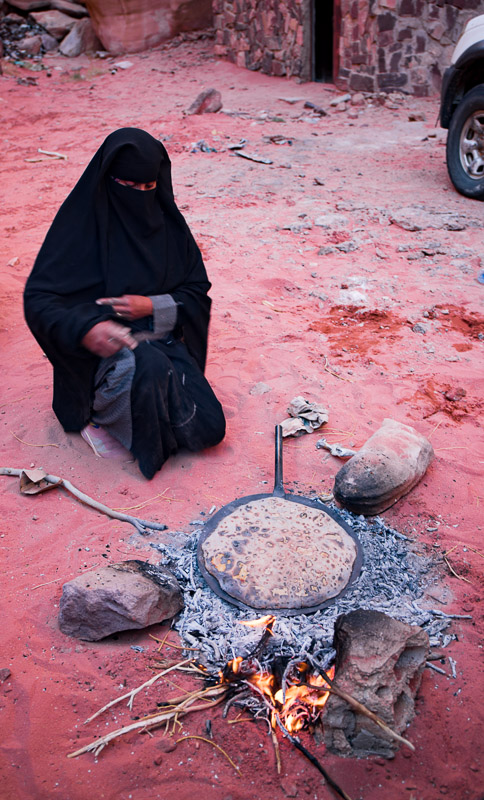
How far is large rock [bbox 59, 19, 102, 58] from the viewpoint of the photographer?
13602 mm

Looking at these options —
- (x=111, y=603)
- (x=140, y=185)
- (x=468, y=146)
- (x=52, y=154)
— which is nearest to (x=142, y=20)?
(x=52, y=154)

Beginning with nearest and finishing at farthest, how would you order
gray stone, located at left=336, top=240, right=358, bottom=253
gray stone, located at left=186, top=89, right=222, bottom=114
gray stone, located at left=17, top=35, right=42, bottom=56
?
1. gray stone, located at left=336, top=240, right=358, bottom=253
2. gray stone, located at left=186, top=89, right=222, bottom=114
3. gray stone, located at left=17, top=35, right=42, bottom=56

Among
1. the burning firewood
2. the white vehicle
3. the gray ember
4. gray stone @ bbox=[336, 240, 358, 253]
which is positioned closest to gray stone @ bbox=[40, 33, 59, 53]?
the white vehicle

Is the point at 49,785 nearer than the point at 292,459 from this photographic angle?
Yes

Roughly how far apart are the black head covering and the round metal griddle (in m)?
1.07

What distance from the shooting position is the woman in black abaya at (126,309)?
116 inches

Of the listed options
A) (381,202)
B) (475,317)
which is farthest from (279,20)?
(475,317)

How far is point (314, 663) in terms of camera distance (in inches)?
82.4

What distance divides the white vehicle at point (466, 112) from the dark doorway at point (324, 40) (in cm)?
633

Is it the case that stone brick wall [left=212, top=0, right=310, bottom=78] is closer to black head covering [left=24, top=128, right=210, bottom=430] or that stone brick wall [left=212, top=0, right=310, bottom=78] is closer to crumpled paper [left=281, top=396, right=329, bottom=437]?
black head covering [left=24, top=128, right=210, bottom=430]

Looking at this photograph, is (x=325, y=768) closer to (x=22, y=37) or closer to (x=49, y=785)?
(x=49, y=785)

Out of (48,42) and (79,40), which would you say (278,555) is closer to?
(79,40)

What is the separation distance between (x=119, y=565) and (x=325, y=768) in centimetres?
103

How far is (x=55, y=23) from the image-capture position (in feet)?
44.9
